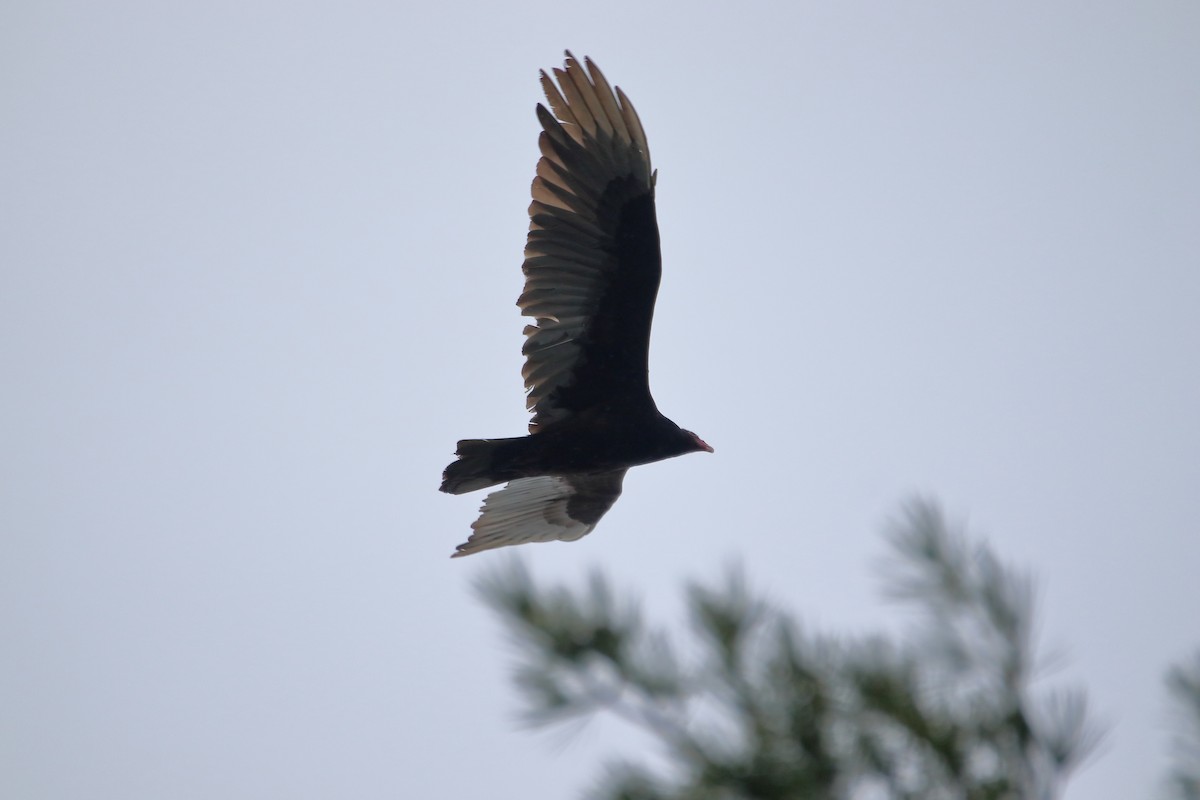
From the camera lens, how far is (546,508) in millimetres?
8641

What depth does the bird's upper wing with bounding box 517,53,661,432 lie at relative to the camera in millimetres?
7203

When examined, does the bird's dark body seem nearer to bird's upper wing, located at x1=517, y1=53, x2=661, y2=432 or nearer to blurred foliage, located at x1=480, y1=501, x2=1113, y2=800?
bird's upper wing, located at x1=517, y1=53, x2=661, y2=432

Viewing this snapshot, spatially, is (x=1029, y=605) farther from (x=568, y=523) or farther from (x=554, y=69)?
(x=568, y=523)

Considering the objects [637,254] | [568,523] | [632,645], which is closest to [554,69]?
[637,254]

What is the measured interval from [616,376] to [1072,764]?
18.2 feet

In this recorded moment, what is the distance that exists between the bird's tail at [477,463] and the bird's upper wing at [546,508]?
901mm

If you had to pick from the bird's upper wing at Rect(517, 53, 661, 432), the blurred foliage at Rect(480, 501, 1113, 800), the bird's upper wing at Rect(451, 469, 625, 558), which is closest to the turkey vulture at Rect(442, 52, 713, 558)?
the bird's upper wing at Rect(517, 53, 661, 432)

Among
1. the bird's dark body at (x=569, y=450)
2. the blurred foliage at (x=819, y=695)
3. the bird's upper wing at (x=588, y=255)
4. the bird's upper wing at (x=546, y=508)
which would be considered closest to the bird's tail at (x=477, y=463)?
the bird's dark body at (x=569, y=450)

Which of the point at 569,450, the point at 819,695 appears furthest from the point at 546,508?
the point at 819,695

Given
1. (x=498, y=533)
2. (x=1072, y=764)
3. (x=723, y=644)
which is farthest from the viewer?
(x=498, y=533)

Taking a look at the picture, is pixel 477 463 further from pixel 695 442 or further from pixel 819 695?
pixel 819 695

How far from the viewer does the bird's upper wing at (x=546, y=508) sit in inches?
336

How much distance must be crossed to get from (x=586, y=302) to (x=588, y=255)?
1.06 feet

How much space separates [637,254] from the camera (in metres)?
7.50
